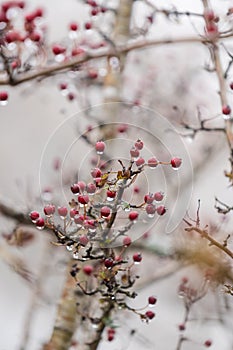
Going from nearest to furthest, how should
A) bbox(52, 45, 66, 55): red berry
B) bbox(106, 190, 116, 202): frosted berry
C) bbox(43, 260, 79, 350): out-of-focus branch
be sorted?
1. bbox(106, 190, 116, 202): frosted berry
2. bbox(43, 260, 79, 350): out-of-focus branch
3. bbox(52, 45, 66, 55): red berry

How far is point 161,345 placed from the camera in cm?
367

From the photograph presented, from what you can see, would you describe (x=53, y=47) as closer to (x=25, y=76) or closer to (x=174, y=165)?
(x=25, y=76)

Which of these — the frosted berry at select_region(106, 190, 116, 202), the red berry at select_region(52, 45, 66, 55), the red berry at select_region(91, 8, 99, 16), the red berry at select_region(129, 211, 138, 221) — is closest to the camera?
the frosted berry at select_region(106, 190, 116, 202)

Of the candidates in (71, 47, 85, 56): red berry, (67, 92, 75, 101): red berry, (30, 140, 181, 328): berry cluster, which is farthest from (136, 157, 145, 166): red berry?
(67, 92, 75, 101): red berry

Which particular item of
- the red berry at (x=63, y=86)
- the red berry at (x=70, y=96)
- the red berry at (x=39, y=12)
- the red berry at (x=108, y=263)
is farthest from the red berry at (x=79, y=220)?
the red berry at (x=70, y=96)

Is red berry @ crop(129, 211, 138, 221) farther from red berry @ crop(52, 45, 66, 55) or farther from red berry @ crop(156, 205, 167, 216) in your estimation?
red berry @ crop(52, 45, 66, 55)

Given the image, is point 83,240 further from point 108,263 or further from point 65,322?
point 65,322

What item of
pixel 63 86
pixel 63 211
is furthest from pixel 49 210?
pixel 63 86

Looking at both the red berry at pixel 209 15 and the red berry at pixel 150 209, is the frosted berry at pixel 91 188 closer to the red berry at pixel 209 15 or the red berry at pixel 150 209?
the red berry at pixel 150 209

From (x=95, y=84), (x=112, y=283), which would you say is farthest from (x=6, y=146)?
(x=112, y=283)

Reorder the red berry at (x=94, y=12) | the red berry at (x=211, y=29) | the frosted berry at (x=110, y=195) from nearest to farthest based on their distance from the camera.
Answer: the frosted berry at (x=110, y=195), the red berry at (x=211, y=29), the red berry at (x=94, y=12)

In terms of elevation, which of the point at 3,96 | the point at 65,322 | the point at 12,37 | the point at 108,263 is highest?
the point at 12,37

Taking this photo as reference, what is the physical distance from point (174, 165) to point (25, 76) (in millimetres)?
777

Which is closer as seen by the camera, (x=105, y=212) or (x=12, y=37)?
(x=105, y=212)
